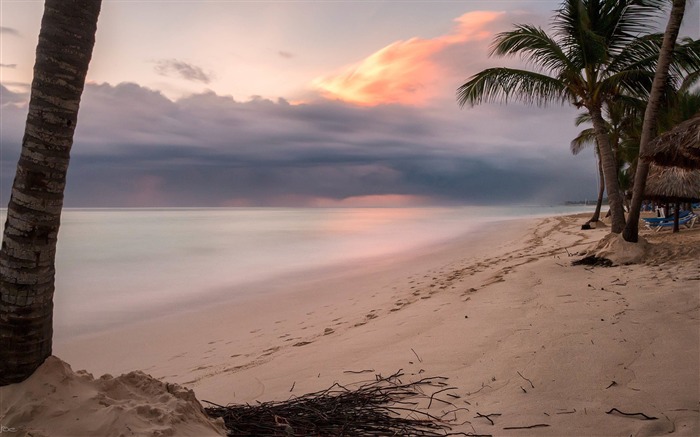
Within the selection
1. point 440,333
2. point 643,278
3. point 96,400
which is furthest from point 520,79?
point 96,400

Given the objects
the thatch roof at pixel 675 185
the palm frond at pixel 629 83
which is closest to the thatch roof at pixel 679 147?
the palm frond at pixel 629 83

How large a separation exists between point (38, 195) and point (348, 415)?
247cm

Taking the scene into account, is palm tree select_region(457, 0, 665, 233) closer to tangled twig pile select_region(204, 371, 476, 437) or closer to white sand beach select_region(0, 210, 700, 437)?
white sand beach select_region(0, 210, 700, 437)

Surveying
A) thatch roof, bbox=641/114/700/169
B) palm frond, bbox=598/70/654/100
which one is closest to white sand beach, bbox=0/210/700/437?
thatch roof, bbox=641/114/700/169

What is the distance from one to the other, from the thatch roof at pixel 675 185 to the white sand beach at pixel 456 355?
31.3 ft

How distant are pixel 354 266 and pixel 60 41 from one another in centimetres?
1375

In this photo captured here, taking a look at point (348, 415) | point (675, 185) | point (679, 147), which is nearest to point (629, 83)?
point (679, 147)

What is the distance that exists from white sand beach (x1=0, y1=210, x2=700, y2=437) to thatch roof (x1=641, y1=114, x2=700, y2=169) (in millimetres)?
1802

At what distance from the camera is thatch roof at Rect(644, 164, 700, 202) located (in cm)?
1642

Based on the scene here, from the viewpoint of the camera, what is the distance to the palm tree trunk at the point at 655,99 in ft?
28.8

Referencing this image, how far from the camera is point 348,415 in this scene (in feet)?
9.98

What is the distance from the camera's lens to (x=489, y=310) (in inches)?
243

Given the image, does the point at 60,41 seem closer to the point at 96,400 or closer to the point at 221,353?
the point at 96,400


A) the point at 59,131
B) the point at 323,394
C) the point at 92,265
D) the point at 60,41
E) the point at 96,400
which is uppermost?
the point at 60,41
